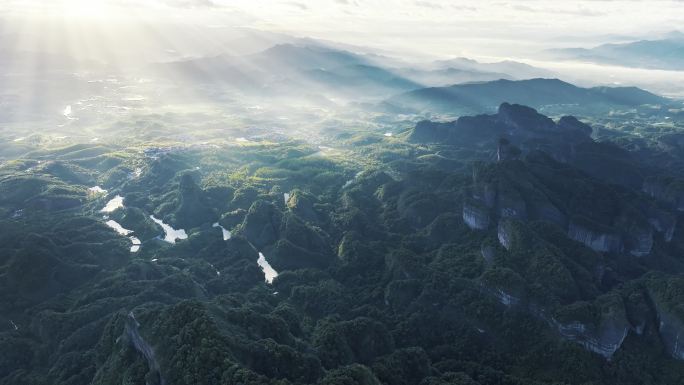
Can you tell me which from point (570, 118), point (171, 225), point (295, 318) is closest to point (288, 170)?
point (171, 225)

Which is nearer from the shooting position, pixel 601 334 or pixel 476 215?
pixel 601 334

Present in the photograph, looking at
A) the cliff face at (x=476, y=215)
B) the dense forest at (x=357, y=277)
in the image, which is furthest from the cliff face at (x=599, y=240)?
the cliff face at (x=476, y=215)

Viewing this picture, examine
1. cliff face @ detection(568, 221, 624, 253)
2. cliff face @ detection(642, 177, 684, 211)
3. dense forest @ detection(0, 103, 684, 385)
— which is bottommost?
dense forest @ detection(0, 103, 684, 385)

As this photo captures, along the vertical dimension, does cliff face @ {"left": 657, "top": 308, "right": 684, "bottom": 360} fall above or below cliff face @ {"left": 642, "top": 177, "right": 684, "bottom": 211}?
below

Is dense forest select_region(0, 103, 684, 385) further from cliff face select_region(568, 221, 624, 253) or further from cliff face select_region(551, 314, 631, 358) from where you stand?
cliff face select_region(568, 221, 624, 253)

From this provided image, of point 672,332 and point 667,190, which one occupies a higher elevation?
point 667,190

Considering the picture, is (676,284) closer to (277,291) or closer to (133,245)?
(277,291)

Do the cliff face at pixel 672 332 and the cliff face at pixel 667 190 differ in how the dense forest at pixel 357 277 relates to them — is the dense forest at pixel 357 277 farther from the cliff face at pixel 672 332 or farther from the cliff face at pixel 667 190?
the cliff face at pixel 667 190

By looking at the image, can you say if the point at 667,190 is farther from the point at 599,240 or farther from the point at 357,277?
the point at 357,277

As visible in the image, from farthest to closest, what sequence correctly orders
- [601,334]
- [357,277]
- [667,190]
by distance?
[667,190] → [357,277] → [601,334]

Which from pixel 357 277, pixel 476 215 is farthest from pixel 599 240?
pixel 357 277

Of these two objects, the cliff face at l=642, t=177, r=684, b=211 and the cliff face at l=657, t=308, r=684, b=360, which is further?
the cliff face at l=642, t=177, r=684, b=211

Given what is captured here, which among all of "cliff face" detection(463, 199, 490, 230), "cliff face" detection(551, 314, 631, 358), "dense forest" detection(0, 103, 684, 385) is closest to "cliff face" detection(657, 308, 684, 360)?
"dense forest" detection(0, 103, 684, 385)
